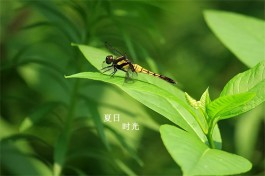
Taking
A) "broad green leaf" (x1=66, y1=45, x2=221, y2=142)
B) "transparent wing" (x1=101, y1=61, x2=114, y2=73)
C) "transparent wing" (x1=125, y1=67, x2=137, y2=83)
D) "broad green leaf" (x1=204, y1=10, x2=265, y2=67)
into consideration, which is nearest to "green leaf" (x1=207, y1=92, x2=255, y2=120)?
"broad green leaf" (x1=66, y1=45, x2=221, y2=142)

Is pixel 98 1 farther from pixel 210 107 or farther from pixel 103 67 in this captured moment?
pixel 210 107

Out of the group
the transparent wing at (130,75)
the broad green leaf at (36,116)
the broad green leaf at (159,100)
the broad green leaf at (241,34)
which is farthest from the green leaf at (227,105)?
the broad green leaf at (36,116)

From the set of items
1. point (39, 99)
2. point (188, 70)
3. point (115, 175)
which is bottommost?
point (115, 175)

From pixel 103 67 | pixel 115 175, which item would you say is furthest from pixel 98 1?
pixel 115 175

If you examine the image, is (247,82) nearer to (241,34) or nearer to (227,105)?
(227,105)

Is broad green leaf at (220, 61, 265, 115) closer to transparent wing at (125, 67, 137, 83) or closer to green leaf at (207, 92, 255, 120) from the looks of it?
green leaf at (207, 92, 255, 120)

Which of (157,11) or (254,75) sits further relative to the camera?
(157,11)
